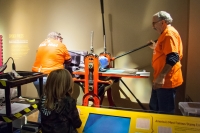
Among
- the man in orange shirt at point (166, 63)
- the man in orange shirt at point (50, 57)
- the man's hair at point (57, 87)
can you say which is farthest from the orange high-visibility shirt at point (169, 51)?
the man in orange shirt at point (50, 57)

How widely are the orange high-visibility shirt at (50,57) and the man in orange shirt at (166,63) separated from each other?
4.76 ft

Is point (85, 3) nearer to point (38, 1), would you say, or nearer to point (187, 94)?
point (38, 1)

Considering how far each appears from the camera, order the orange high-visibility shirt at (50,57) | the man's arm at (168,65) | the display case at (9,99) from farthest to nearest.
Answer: the orange high-visibility shirt at (50,57)
the man's arm at (168,65)
the display case at (9,99)

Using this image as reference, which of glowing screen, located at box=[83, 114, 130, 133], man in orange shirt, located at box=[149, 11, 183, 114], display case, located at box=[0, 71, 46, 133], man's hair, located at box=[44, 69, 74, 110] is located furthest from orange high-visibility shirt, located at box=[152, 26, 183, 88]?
display case, located at box=[0, 71, 46, 133]

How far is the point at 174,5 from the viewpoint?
3193mm

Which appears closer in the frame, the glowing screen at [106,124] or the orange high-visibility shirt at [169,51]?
the glowing screen at [106,124]

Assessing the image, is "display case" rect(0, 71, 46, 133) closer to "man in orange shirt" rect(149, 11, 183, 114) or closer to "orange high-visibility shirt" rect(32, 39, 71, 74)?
"orange high-visibility shirt" rect(32, 39, 71, 74)

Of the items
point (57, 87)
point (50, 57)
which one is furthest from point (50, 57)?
point (57, 87)

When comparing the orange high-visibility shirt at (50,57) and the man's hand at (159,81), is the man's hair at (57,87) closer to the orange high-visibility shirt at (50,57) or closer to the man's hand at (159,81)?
the man's hand at (159,81)

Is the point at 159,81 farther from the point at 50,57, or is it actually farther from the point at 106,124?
the point at 50,57

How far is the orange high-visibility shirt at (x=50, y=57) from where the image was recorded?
305cm

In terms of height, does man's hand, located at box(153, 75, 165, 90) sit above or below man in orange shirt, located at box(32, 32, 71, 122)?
below

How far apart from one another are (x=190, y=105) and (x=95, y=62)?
1.22m

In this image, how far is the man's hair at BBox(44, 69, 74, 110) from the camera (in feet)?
5.17
